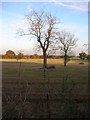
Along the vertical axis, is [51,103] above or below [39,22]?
below

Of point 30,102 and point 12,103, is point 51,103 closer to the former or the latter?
point 30,102

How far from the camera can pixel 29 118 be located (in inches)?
281

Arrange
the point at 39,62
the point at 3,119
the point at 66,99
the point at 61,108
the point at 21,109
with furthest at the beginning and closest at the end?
the point at 39,62, the point at 61,108, the point at 66,99, the point at 21,109, the point at 3,119

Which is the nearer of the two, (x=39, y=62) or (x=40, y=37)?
(x=40, y=37)

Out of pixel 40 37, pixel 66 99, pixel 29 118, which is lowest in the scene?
pixel 29 118

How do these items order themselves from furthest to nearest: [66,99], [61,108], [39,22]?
[39,22] < [61,108] < [66,99]

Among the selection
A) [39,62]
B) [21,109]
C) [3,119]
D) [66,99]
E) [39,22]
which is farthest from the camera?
[39,62]

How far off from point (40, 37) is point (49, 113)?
38895 mm

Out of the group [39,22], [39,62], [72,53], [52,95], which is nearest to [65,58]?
[72,53]

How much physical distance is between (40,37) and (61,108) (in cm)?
3888

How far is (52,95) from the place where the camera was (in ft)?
29.2

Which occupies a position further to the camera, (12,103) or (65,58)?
(65,58)

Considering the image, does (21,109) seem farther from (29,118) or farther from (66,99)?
(66,99)

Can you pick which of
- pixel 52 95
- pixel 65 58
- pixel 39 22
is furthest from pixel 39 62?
pixel 52 95
